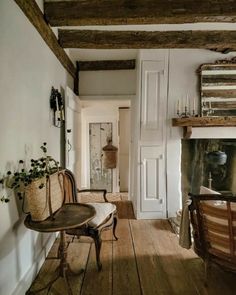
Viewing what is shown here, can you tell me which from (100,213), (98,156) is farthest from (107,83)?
(100,213)

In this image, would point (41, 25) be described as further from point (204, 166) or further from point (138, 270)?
point (204, 166)

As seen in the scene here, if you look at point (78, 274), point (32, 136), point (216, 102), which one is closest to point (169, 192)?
point (216, 102)

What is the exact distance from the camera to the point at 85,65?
481cm

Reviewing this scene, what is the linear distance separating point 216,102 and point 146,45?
1418 millimetres

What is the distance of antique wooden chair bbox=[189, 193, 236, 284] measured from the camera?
1964mm

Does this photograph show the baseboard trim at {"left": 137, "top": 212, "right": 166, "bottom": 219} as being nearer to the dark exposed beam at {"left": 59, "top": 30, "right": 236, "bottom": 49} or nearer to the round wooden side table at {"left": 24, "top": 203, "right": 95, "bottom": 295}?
the round wooden side table at {"left": 24, "top": 203, "right": 95, "bottom": 295}

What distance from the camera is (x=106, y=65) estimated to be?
15.7ft

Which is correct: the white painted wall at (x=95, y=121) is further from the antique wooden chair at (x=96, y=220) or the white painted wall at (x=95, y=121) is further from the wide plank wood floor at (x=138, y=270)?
the antique wooden chair at (x=96, y=220)

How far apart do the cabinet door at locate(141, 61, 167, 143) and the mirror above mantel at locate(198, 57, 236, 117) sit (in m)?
0.58

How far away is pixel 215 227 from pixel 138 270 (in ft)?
3.07

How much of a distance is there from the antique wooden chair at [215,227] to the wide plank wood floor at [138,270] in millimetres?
237

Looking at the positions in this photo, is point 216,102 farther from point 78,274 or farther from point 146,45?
point 78,274

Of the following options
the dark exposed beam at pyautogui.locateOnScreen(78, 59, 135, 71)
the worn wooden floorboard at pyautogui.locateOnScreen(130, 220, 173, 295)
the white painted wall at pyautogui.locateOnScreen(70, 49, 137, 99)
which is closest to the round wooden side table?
the worn wooden floorboard at pyautogui.locateOnScreen(130, 220, 173, 295)

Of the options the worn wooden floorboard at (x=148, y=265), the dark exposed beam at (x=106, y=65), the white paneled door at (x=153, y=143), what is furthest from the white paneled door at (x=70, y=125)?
the worn wooden floorboard at (x=148, y=265)
